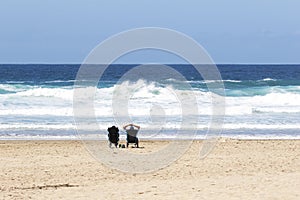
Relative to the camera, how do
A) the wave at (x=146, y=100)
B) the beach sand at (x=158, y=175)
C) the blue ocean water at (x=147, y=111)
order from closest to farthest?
1. the beach sand at (x=158, y=175)
2. the blue ocean water at (x=147, y=111)
3. the wave at (x=146, y=100)

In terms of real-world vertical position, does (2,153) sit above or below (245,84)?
below

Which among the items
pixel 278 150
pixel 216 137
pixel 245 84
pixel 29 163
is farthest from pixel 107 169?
pixel 245 84

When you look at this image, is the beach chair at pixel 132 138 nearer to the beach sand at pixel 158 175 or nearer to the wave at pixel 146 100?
the beach sand at pixel 158 175

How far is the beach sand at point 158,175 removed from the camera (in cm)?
1009

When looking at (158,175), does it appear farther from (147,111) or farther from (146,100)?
(146,100)

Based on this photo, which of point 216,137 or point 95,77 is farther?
point 95,77

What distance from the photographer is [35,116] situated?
26359 mm

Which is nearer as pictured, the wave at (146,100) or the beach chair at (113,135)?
the beach chair at (113,135)

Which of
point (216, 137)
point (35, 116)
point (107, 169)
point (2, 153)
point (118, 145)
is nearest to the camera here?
point (107, 169)

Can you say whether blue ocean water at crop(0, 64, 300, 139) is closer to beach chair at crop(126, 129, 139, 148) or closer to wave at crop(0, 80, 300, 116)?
wave at crop(0, 80, 300, 116)

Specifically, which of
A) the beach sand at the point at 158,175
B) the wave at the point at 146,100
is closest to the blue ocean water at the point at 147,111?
the wave at the point at 146,100

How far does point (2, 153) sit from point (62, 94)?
75.5 ft

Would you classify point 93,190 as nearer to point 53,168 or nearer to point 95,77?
point 53,168

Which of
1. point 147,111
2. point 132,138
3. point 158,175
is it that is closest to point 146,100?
point 147,111
